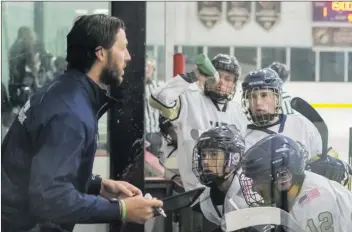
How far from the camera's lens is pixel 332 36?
2.15 meters

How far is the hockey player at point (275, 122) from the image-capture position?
7.12ft

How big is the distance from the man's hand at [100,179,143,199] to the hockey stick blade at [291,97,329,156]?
0.66 metres

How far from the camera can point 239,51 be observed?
7.04 feet

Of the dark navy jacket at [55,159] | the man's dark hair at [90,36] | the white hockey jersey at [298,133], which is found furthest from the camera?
the white hockey jersey at [298,133]

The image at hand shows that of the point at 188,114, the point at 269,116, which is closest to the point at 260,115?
the point at 269,116

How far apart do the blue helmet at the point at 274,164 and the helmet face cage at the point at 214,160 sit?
1.9 inches

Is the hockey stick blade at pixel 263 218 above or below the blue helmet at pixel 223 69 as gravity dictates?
below

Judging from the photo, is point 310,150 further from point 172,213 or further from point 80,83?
point 80,83

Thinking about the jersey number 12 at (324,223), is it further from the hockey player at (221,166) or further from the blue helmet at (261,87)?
the blue helmet at (261,87)

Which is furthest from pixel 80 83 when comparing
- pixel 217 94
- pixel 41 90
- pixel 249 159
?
pixel 249 159

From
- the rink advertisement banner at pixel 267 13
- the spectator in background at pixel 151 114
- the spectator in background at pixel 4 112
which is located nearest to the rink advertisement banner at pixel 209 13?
the rink advertisement banner at pixel 267 13

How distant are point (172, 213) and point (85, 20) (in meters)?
0.77

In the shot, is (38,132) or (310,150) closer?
(38,132)

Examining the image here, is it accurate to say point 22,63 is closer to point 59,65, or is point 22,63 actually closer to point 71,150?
point 59,65
